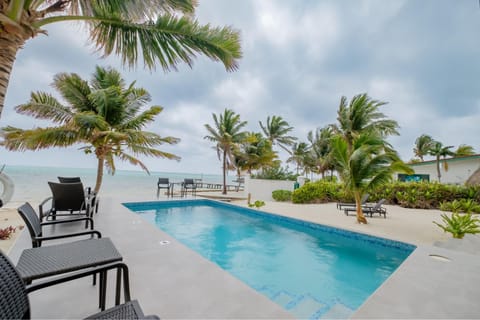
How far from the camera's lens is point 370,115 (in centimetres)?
1512

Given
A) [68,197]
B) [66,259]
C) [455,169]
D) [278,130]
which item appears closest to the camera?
[66,259]

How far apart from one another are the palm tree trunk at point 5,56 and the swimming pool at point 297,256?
4103mm

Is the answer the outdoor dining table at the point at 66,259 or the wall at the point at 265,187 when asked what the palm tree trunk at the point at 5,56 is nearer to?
the outdoor dining table at the point at 66,259

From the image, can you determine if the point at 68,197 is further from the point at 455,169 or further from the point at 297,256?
the point at 455,169

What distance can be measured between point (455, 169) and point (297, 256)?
21007mm

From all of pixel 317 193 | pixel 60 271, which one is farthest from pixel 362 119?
pixel 60 271

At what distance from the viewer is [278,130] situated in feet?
73.3

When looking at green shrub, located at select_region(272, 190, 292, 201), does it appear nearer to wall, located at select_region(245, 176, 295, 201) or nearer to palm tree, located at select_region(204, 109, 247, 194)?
wall, located at select_region(245, 176, 295, 201)

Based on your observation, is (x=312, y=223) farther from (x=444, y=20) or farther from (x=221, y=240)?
(x=444, y=20)

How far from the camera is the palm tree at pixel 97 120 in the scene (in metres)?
6.04

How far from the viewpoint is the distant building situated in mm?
16031

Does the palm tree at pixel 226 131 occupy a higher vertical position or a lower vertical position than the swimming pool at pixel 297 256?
higher

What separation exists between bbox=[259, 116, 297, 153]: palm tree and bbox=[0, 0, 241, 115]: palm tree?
19.2 m

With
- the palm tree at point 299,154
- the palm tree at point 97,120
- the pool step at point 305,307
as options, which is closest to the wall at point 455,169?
the palm tree at point 299,154
